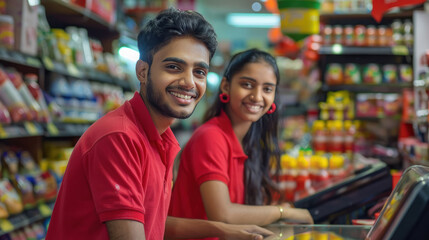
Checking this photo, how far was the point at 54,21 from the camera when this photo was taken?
4.10m

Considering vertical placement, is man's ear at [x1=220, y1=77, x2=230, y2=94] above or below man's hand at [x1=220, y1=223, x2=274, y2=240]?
above

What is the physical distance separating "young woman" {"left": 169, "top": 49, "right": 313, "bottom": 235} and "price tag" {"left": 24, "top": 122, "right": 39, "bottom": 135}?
1325 mm

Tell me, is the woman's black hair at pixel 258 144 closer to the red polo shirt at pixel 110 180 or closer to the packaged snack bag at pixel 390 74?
the red polo shirt at pixel 110 180

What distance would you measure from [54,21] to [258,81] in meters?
2.73

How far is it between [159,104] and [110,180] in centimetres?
29

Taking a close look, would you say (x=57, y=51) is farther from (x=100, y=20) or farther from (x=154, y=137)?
(x=154, y=137)

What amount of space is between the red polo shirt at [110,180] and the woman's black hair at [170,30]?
18 centimetres

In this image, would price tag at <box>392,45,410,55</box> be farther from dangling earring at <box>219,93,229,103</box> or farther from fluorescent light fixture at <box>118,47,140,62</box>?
dangling earring at <box>219,93,229,103</box>

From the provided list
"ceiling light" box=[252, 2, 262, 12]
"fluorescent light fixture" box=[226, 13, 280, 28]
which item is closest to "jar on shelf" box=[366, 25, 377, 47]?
"ceiling light" box=[252, 2, 262, 12]

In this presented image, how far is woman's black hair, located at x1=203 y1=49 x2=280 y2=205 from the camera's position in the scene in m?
Answer: 2.04

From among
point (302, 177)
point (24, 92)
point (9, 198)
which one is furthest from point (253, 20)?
point (9, 198)

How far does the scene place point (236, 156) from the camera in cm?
196

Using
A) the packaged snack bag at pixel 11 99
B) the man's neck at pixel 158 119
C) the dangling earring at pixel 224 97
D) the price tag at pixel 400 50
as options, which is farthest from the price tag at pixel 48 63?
the price tag at pixel 400 50

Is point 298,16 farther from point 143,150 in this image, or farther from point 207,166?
point 143,150
